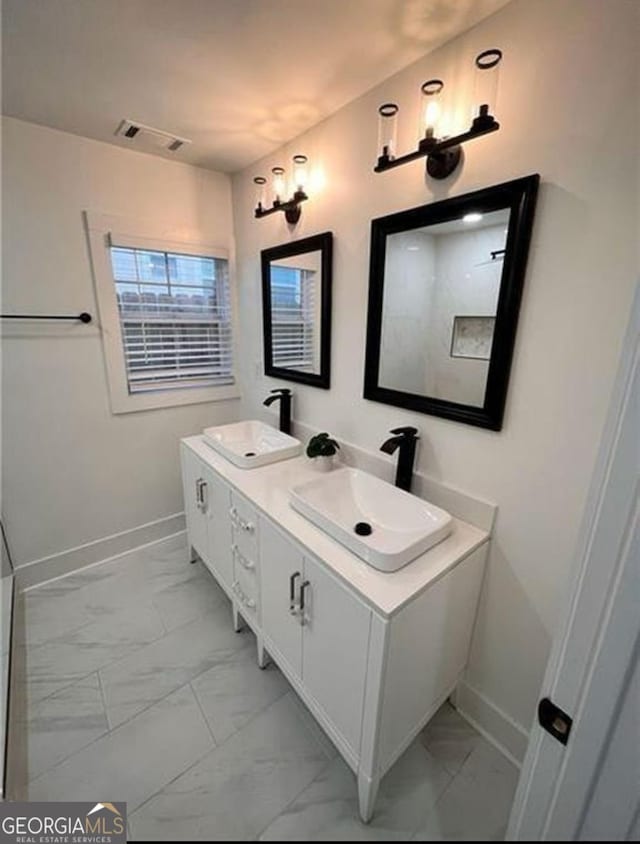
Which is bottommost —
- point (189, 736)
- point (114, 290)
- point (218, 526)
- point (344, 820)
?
point (189, 736)

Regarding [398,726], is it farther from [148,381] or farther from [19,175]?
[19,175]

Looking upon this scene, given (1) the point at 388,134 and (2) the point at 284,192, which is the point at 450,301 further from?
(2) the point at 284,192

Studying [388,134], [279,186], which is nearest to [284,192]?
[279,186]

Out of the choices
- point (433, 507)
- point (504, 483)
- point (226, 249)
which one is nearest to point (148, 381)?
Result: point (226, 249)

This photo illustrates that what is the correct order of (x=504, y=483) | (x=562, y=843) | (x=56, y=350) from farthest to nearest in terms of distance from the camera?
(x=56, y=350) < (x=504, y=483) < (x=562, y=843)

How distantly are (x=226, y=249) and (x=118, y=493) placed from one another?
1628 millimetres

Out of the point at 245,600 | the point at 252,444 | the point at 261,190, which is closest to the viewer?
the point at 245,600

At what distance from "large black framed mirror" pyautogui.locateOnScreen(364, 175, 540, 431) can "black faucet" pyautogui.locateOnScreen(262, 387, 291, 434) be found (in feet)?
1.97

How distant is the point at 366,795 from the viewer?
568 mm

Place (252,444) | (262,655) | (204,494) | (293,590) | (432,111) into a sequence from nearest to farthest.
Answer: (432,111), (293,590), (262,655), (204,494), (252,444)

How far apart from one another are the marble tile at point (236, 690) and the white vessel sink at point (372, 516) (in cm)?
66

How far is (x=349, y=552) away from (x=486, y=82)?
1355mm

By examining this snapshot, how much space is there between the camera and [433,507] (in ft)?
4.03

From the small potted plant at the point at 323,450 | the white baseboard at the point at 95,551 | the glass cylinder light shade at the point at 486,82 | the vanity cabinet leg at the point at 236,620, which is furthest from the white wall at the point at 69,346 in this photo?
the glass cylinder light shade at the point at 486,82
